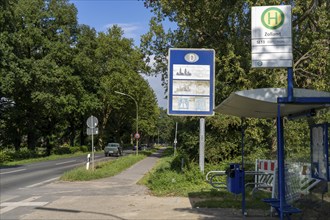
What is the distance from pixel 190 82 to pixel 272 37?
9.65 metres

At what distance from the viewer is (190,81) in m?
16.7

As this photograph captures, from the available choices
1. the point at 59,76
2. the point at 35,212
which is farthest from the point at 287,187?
the point at 59,76

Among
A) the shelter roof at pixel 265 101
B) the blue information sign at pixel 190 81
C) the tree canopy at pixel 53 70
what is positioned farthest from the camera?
the tree canopy at pixel 53 70

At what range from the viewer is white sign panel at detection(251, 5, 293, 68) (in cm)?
696

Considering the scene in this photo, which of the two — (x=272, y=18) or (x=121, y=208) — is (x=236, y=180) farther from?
(x=272, y=18)

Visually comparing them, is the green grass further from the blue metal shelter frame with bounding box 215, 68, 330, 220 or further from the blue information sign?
the blue information sign

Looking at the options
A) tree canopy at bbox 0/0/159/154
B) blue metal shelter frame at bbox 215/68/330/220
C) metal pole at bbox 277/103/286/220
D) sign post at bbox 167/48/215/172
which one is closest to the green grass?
blue metal shelter frame at bbox 215/68/330/220

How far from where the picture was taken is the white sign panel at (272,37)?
6.96m

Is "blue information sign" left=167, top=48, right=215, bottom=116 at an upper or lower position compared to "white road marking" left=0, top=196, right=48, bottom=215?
upper

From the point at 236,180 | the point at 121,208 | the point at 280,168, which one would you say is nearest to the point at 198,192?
the point at 121,208

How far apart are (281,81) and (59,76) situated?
3612cm

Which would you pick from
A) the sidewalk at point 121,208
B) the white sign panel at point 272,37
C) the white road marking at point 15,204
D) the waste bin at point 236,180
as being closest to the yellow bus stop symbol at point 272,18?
the white sign panel at point 272,37

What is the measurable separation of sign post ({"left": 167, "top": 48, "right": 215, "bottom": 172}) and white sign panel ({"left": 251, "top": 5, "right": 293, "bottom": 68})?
9473 millimetres

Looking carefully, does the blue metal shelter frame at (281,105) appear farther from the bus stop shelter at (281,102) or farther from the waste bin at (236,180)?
the waste bin at (236,180)
